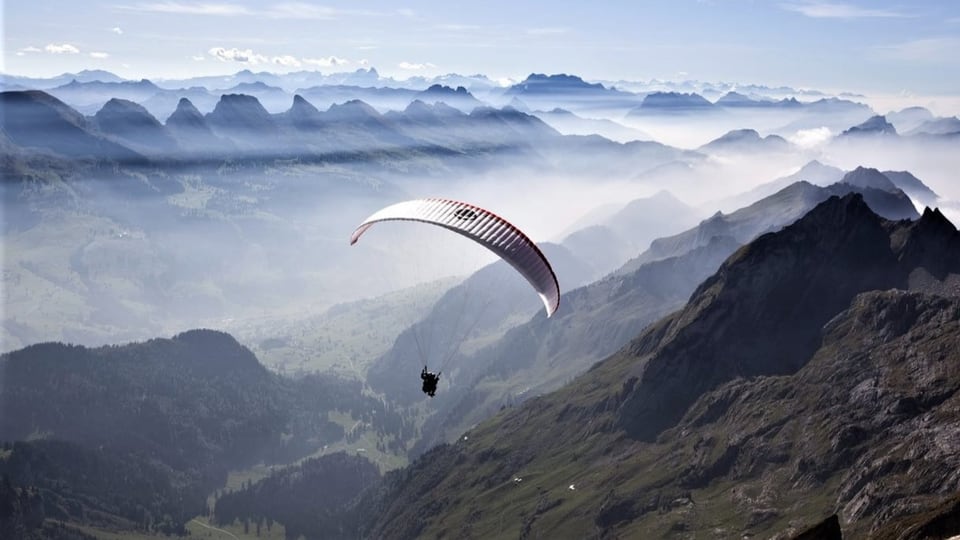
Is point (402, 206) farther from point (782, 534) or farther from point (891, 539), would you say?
point (782, 534)

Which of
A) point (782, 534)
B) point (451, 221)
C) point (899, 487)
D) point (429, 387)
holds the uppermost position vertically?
point (451, 221)

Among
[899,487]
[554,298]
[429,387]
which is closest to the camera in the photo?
[554,298]

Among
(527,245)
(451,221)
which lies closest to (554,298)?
(527,245)

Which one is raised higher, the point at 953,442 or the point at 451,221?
the point at 451,221

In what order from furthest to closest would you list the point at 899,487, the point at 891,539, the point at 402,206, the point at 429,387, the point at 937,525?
the point at 899,487 < the point at 891,539 < the point at 937,525 < the point at 402,206 < the point at 429,387

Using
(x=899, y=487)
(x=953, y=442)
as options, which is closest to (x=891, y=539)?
(x=899, y=487)

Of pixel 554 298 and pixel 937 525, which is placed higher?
pixel 554 298

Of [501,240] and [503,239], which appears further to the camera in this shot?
[503,239]

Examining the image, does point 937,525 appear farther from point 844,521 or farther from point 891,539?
point 844,521

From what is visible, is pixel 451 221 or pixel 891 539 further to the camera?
pixel 891 539
